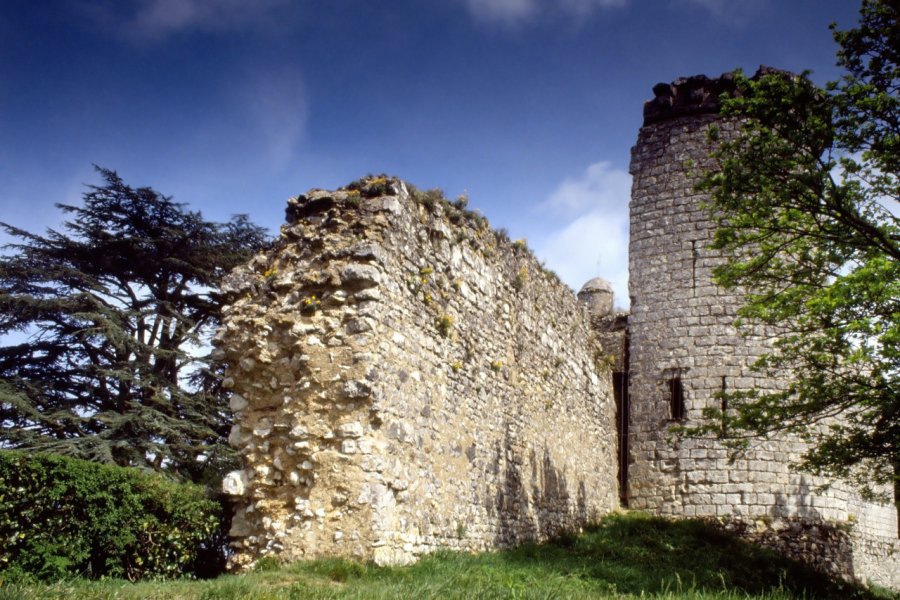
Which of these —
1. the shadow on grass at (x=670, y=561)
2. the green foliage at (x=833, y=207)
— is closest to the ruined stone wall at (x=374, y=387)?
the shadow on grass at (x=670, y=561)

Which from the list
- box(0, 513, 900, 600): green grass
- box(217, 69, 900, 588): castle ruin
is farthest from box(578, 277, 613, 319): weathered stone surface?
box(0, 513, 900, 600): green grass

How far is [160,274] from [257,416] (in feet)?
42.1

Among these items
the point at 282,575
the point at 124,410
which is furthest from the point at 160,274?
the point at 282,575

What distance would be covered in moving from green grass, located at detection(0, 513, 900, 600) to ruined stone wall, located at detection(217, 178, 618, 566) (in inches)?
17.7

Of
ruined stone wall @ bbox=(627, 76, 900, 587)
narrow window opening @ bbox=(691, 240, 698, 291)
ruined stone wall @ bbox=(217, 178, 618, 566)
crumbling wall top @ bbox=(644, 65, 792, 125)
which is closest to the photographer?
ruined stone wall @ bbox=(217, 178, 618, 566)

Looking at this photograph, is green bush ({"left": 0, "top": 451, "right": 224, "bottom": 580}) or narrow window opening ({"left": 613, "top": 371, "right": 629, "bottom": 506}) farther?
narrow window opening ({"left": 613, "top": 371, "right": 629, "bottom": 506})

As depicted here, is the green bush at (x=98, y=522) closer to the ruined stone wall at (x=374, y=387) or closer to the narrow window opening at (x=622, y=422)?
the ruined stone wall at (x=374, y=387)

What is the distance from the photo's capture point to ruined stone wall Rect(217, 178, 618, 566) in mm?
7508

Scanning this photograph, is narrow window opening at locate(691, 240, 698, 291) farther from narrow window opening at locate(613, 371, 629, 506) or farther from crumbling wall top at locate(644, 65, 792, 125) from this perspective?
crumbling wall top at locate(644, 65, 792, 125)

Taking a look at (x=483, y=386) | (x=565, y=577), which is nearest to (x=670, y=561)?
(x=565, y=577)

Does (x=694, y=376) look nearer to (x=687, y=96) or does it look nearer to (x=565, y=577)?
(x=687, y=96)

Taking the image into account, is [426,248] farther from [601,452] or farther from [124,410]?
[124,410]

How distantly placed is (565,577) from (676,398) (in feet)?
28.6

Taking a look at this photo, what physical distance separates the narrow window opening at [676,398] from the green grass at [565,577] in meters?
2.49
